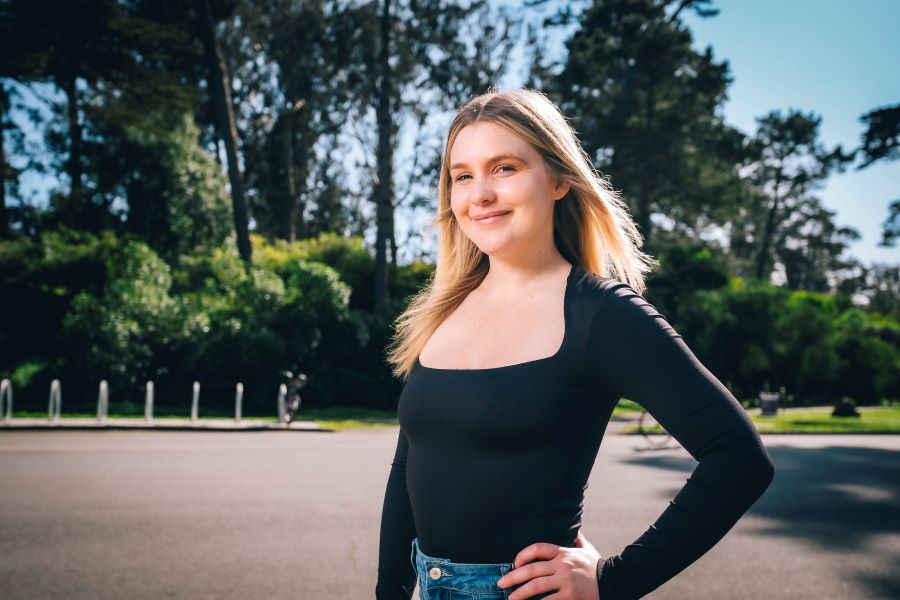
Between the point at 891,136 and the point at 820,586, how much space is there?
18192 mm

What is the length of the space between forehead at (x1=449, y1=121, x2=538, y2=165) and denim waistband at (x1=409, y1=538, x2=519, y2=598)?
3.09 feet

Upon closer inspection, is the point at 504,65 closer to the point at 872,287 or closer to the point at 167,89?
the point at 167,89

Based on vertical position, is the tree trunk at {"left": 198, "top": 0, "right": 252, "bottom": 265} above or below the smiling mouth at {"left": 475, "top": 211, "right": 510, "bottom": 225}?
above

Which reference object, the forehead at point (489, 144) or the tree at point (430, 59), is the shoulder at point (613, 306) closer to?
the forehead at point (489, 144)

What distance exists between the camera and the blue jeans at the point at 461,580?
152 centimetres

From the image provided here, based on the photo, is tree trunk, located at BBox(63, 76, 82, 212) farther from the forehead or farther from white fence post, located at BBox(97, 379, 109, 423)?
the forehead

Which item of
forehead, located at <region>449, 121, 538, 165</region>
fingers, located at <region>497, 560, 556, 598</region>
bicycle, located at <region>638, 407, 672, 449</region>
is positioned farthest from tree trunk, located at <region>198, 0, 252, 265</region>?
fingers, located at <region>497, 560, 556, 598</region>

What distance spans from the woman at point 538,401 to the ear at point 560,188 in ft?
0.04

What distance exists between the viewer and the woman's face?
65.7 inches

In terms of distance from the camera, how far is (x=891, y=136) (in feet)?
63.0

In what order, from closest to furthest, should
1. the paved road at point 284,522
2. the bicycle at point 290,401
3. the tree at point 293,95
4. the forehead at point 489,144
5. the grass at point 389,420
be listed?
the forehead at point 489,144 < the paved road at point 284,522 < the bicycle at point 290,401 < the grass at point 389,420 < the tree at point 293,95

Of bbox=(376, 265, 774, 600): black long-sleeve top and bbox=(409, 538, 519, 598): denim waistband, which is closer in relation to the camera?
bbox=(376, 265, 774, 600): black long-sleeve top

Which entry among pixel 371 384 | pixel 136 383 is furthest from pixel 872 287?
pixel 136 383

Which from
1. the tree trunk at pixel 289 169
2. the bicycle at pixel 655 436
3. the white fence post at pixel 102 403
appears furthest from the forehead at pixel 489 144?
the tree trunk at pixel 289 169
